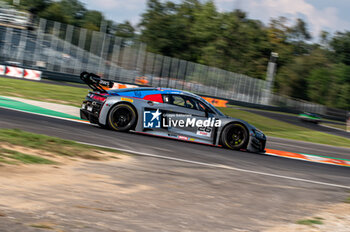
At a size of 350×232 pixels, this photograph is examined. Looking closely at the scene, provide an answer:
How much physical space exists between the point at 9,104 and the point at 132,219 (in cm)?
985

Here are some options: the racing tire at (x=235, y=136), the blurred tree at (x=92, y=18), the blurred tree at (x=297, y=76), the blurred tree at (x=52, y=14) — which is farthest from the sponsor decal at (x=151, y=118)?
the blurred tree at (x=92, y=18)

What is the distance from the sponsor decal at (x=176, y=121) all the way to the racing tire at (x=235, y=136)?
294 millimetres

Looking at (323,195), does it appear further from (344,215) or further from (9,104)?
(9,104)

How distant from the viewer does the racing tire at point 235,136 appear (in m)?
10.6

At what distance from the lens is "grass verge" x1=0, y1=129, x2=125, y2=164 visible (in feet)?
20.5

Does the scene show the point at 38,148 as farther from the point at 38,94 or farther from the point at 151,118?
the point at 38,94

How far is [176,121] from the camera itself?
33.8 feet

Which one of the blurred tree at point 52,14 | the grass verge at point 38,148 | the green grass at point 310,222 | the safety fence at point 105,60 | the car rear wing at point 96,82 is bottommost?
the green grass at point 310,222

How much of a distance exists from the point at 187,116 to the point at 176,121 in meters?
0.30

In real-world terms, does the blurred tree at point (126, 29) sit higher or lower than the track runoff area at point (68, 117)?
higher

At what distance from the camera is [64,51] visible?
3058 cm

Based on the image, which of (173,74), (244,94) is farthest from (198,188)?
(244,94)

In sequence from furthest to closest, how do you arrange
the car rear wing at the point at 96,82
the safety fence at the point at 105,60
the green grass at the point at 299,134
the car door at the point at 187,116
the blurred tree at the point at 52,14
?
the blurred tree at the point at 52,14 < the safety fence at the point at 105,60 < the green grass at the point at 299,134 < the car rear wing at the point at 96,82 < the car door at the point at 187,116

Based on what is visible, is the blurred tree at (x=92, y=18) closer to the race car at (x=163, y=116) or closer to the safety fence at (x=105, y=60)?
the safety fence at (x=105, y=60)
